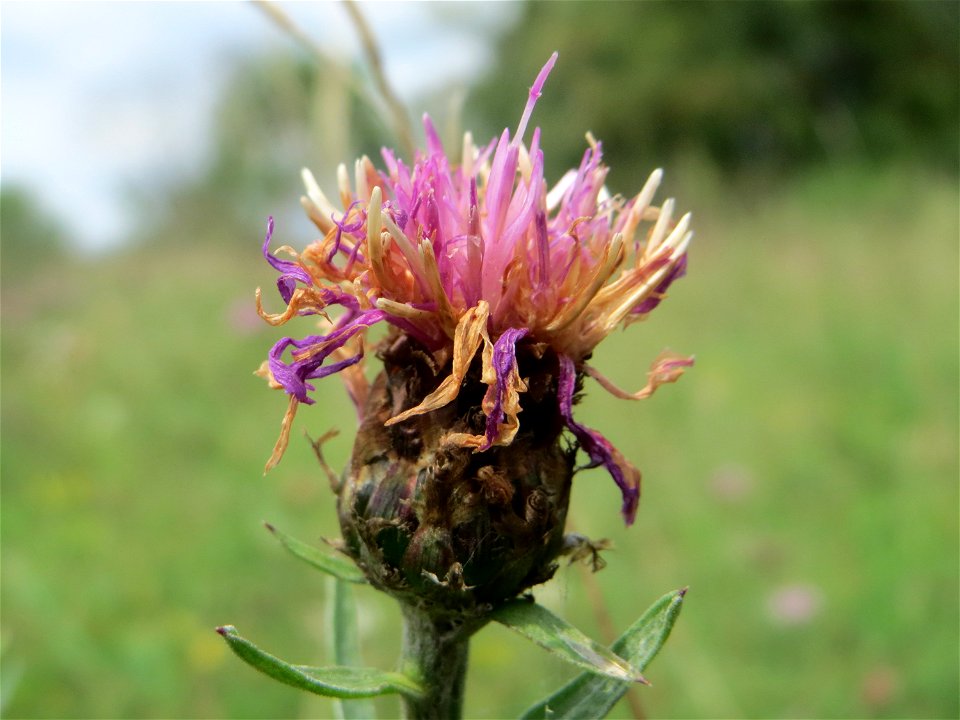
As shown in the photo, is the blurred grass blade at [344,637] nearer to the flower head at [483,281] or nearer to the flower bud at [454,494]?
the flower bud at [454,494]

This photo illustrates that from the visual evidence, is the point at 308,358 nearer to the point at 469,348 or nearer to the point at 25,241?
the point at 469,348

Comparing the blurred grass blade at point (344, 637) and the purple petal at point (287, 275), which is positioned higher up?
the purple petal at point (287, 275)

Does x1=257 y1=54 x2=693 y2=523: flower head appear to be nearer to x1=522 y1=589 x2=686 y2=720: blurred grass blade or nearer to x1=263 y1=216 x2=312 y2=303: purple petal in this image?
x1=263 y1=216 x2=312 y2=303: purple petal

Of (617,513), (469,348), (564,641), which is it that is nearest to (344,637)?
(564,641)

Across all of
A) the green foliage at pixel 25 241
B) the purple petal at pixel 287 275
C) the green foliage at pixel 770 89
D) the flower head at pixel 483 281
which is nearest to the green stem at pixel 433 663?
the flower head at pixel 483 281

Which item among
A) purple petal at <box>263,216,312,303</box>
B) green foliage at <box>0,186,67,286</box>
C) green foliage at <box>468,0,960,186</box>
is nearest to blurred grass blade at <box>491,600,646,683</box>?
purple petal at <box>263,216,312,303</box>

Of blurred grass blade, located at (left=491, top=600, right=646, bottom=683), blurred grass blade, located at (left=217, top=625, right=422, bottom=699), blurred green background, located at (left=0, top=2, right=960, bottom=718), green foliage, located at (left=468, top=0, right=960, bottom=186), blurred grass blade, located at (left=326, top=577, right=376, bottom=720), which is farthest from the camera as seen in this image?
green foliage, located at (left=468, top=0, right=960, bottom=186)
